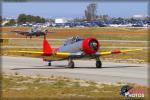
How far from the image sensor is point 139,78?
24.7m

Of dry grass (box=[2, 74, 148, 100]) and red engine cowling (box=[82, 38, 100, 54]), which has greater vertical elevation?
red engine cowling (box=[82, 38, 100, 54])

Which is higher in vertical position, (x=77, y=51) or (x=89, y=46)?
(x=89, y=46)

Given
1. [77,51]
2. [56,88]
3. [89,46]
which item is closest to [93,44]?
[89,46]

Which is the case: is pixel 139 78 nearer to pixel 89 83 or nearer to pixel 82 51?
pixel 89 83

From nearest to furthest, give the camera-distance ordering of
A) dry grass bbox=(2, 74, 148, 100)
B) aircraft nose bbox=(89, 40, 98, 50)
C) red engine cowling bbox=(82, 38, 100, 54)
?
dry grass bbox=(2, 74, 148, 100)
red engine cowling bbox=(82, 38, 100, 54)
aircraft nose bbox=(89, 40, 98, 50)

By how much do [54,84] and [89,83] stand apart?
1595 millimetres

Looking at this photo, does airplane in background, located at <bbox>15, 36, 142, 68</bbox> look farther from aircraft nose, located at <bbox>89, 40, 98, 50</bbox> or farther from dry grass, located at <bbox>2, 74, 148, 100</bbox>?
dry grass, located at <bbox>2, 74, 148, 100</bbox>

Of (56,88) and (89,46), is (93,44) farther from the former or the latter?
(56,88)

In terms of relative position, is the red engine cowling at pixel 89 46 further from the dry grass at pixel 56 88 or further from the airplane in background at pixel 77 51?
the dry grass at pixel 56 88

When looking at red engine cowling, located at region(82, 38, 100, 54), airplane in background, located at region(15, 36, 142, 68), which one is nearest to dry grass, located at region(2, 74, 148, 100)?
red engine cowling, located at region(82, 38, 100, 54)

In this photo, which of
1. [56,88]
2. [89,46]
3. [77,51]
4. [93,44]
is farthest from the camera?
[77,51]

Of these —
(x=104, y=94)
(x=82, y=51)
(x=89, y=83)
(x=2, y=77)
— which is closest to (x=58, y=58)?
(x=82, y=51)

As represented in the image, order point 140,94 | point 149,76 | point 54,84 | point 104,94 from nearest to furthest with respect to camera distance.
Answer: point 140,94, point 104,94, point 54,84, point 149,76

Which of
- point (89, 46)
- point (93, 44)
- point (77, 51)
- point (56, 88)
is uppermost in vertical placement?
point (93, 44)
